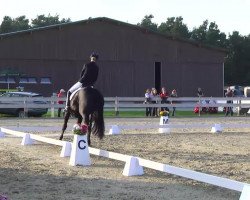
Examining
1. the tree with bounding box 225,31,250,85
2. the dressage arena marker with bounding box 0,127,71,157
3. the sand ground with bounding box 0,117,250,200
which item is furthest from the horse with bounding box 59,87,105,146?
the tree with bounding box 225,31,250,85

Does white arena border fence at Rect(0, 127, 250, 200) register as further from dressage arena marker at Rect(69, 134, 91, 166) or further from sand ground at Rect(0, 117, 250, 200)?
dressage arena marker at Rect(69, 134, 91, 166)

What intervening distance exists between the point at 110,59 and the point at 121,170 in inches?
1488

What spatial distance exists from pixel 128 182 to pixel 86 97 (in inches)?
174

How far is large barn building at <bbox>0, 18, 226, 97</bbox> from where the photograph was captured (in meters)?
45.1

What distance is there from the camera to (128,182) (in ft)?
29.9

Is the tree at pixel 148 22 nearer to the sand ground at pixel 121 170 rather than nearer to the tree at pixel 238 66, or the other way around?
the tree at pixel 238 66

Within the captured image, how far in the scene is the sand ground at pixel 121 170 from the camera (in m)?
8.22

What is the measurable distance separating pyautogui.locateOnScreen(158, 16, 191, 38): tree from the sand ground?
82.9 meters

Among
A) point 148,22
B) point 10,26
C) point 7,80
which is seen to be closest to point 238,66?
point 148,22

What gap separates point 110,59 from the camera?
4788cm

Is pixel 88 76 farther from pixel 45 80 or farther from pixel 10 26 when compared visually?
pixel 10 26

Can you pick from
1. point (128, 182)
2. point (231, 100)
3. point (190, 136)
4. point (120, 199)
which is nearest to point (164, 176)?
point (128, 182)

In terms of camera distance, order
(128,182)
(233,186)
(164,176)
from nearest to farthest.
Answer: (233,186) < (128,182) < (164,176)

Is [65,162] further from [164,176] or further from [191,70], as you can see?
[191,70]
